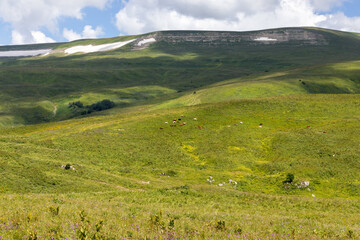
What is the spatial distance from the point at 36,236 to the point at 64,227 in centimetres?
175

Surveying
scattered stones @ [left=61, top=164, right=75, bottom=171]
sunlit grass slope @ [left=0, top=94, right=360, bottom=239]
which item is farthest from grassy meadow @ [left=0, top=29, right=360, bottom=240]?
sunlit grass slope @ [left=0, top=94, right=360, bottom=239]

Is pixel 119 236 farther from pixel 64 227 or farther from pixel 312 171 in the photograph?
pixel 312 171

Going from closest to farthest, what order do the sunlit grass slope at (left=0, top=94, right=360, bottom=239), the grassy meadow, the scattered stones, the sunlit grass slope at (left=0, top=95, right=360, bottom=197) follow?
1. the grassy meadow
2. the sunlit grass slope at (left=0, top=94, right=360, bottom=239)
3. the sunlit grass slope at (left=0, top=95, right=360, bottom=197)
4. the scattered stones

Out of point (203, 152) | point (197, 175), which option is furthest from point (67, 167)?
point (203, 152)

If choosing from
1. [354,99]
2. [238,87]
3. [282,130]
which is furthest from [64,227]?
[238,87]

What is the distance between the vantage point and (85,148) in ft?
187

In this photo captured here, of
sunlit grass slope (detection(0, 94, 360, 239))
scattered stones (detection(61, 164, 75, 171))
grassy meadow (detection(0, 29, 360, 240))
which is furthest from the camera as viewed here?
scattered stones (detection(61, 164, 75, 171))

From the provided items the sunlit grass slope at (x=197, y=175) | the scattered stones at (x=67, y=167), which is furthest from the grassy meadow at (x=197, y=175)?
the sunlit grass slope at (x=197, y=175)

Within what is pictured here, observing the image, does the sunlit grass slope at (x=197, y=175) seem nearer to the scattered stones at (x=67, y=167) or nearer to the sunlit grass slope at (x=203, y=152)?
the sunlit grass slope at (x=203, y=152)

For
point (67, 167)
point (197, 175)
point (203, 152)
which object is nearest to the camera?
point (67, 167)

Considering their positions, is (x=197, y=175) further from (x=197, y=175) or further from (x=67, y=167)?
(x=67, y=167)

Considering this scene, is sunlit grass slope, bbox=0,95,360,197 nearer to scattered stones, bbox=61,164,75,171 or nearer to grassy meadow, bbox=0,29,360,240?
grassy meadow, bbox=0,29,360,240

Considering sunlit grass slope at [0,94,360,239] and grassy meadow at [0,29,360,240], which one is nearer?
grassy meadow at [0,29,360,240]

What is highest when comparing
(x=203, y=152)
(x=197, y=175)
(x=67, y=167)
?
(x=67, y=167)
